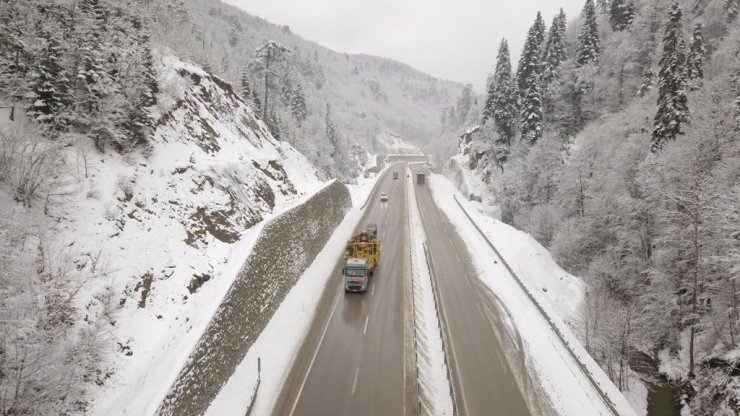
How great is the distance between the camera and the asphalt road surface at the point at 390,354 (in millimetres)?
15211

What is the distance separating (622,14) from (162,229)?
74733 mm

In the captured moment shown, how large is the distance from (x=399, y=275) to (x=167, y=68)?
84.9ft

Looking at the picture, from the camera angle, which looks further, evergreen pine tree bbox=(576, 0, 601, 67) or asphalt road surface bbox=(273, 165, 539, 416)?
evergreen pine tree bbox=(576, 0, 601, 67)

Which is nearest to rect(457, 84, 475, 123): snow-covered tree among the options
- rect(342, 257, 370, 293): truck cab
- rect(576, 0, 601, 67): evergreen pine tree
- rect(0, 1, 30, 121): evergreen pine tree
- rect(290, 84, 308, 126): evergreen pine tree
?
rect(290, 84, 308, 126): evergreen pine tree

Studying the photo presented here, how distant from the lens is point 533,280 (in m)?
28.6

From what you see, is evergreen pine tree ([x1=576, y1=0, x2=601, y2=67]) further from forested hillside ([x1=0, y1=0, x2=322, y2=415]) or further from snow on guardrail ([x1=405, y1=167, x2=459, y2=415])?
forested hillside ([x1=0, y1=0, x2=322, y2=415])

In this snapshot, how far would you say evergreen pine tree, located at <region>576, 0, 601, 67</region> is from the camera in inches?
2064

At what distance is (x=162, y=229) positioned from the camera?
1792 centimetres

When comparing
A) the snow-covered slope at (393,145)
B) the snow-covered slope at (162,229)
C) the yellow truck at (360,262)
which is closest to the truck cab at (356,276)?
the yellow truck at (360,262)

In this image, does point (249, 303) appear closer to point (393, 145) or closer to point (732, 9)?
point (732, 9)

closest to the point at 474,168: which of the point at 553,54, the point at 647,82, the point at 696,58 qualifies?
the point at 553,54

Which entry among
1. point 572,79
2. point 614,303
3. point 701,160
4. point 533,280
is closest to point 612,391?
point 614,303

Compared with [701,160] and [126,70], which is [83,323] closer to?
[126,70]

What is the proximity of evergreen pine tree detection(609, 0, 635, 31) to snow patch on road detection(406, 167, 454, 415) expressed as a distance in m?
56.9
